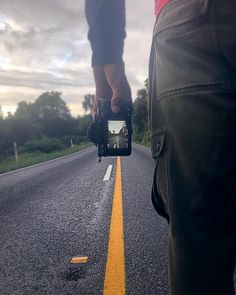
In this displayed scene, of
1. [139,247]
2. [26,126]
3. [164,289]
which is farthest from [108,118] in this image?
[26,126]

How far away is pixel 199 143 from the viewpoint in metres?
0.82

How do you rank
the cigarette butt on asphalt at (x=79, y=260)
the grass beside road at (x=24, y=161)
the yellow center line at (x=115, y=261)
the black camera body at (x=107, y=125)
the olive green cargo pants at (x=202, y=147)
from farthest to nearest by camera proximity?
1. the grass beside road at (x=24, y=161)
2. the cigarette butt on asphalt at (x=79, y=260)
3. the yellow center line at (x=115, y=261)
4. the black camera body at (x=107, y=125)
5. the olive green cargo pants at (x=202, y=147)

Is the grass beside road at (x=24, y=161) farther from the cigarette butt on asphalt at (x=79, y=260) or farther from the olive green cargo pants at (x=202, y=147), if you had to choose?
the olive green cargo pants at (x=202, y=147)

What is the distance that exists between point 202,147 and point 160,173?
0.60ft

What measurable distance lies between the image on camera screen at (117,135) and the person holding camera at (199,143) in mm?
401

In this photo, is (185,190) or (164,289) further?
(164,289)

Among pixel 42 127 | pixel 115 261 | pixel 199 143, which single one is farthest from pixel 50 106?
pixel 199 143

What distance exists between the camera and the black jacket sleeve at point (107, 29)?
3.85 ft

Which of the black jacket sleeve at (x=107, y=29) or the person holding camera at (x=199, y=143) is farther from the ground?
the black jacket sleeve at (x=107, y=29)

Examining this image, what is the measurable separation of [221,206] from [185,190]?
0.10 m

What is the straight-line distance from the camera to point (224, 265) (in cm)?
83

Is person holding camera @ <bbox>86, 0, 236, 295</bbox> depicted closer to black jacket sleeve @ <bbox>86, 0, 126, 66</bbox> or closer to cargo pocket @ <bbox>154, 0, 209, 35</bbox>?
cargo pocket @ <bbox>154, 0, 209, 35</bbox>

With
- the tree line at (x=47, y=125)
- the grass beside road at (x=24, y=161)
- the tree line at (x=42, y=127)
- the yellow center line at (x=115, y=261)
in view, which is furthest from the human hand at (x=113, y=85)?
the tree line at (x=42, y=127)

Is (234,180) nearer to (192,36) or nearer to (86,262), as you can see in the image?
(192,36)
